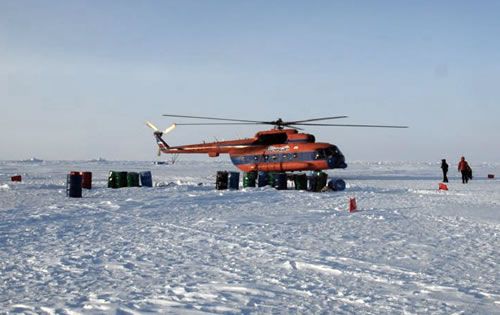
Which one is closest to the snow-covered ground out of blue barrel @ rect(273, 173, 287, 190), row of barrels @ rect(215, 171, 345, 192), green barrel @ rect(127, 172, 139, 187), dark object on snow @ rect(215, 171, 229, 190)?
→ row of barrels @ rect(215, 171, 345, 192)

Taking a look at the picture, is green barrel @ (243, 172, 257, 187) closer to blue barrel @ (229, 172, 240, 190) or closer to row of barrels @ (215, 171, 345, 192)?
row of barrels @ (215, 171, 345, 192)

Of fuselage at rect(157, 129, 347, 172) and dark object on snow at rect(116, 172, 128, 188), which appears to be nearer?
dark object on snow at rect(116, 172, 128, 188)

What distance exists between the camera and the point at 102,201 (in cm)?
1462

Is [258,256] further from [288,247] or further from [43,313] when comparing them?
[43,313]

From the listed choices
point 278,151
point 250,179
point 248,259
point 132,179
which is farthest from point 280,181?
point 248,259

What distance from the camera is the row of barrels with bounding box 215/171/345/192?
1893 centimetres

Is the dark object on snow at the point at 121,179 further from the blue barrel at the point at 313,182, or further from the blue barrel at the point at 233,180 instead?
the blue barrel at the point at 313,182

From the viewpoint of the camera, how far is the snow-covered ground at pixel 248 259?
4.89 m

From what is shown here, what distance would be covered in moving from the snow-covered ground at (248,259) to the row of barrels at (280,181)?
17.8 ft

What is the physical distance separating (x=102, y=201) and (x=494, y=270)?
1159 centimetres

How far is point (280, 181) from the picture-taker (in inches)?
768

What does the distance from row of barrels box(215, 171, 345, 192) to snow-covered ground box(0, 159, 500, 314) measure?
543 centimetres

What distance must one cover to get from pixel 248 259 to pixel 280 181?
12685mm

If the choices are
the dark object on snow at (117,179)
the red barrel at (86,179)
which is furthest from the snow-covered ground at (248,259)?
the dark object on snow at (117,179)
